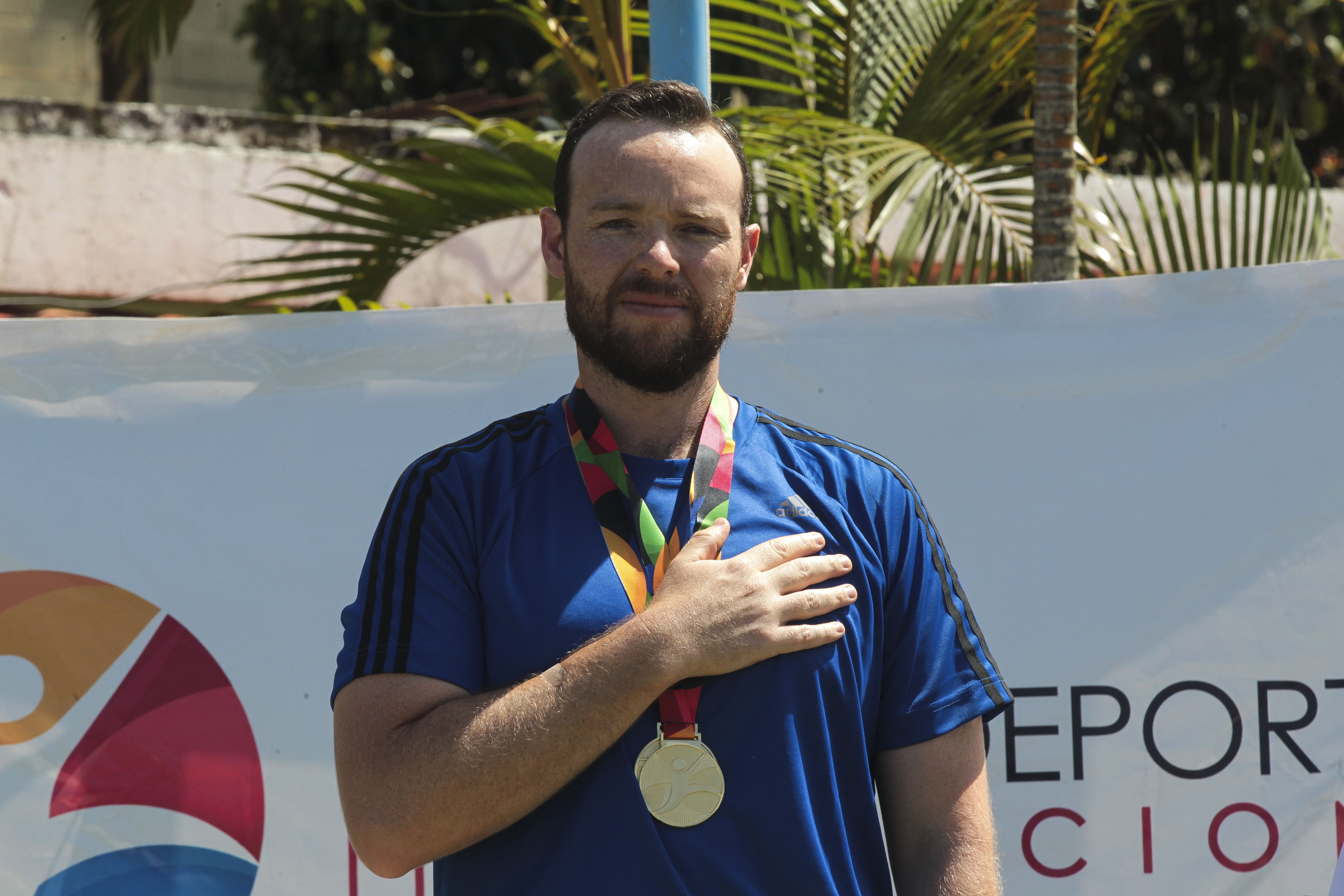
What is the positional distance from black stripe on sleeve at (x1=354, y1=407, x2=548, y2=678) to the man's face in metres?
0.24

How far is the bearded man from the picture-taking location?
59.5 inches

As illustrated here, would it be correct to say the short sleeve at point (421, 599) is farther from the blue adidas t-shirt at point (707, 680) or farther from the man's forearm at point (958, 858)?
the man's forearm at point (958, 858)

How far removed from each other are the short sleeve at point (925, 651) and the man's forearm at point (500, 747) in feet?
1.07

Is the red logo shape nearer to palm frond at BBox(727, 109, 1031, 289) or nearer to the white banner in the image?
the white banner

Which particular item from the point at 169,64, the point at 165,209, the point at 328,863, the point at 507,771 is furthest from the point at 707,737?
the point at 169,64

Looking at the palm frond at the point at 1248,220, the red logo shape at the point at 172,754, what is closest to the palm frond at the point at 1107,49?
the palm frond at the point at 1248,220

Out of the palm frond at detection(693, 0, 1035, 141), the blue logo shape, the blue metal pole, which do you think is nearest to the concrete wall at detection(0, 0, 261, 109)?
the palm frond at detection(693, 0, 1035, 141)

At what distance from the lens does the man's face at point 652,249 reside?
5.63 ft

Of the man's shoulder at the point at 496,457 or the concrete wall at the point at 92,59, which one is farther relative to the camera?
the concrete wall at the point at 92,59

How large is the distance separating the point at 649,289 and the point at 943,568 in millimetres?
543

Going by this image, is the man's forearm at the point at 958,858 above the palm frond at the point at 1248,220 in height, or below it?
below

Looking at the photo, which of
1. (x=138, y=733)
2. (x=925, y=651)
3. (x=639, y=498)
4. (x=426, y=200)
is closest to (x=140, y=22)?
(x=426, y=200)

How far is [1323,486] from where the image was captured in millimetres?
2602

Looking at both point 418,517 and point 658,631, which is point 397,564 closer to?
point 418,517
